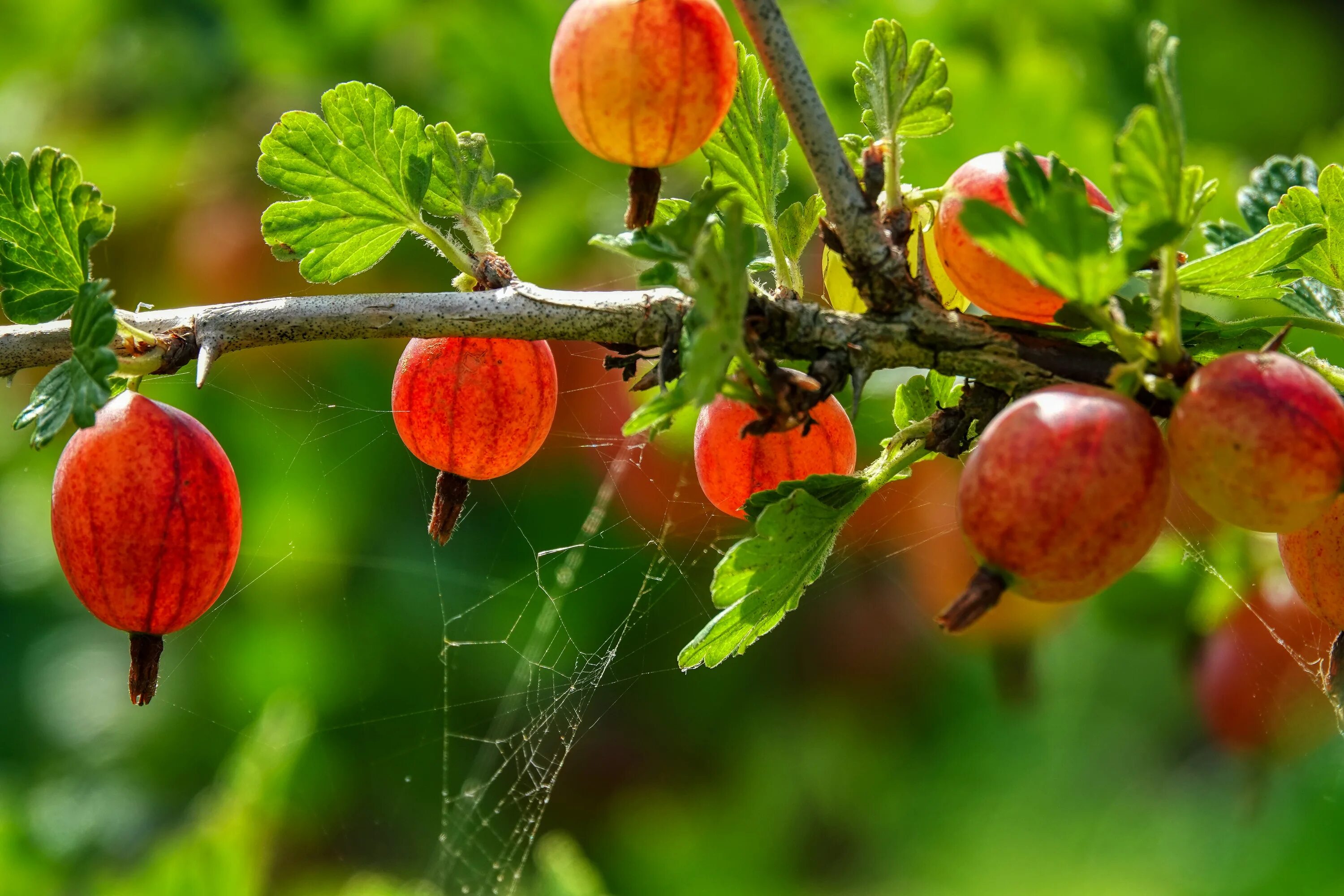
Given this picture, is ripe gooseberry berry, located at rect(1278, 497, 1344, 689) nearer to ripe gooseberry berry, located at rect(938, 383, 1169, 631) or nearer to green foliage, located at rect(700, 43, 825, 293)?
ripe gooseberry berry, located at rect(938, 383, 1169, 631)

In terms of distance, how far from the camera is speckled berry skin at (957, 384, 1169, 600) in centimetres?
56

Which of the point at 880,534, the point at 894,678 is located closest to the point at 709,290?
the point at 880,534

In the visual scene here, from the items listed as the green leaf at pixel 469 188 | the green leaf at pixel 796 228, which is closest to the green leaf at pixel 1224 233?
the green leaf at pixel 796 228

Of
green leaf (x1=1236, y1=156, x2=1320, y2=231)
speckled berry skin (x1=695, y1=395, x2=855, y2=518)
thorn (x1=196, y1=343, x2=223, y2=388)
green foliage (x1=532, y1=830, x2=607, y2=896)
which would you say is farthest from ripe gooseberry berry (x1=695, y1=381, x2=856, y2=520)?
green foliage (x1=532, y1=830, x2=607, y2=896)

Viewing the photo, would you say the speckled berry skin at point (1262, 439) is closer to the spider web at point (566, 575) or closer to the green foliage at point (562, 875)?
the green foliage at point (562, 875)

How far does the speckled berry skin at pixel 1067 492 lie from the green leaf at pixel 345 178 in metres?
0.46

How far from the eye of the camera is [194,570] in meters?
0.80

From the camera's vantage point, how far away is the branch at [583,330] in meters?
0.72

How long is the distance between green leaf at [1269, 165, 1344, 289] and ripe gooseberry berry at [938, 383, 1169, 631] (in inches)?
12.6

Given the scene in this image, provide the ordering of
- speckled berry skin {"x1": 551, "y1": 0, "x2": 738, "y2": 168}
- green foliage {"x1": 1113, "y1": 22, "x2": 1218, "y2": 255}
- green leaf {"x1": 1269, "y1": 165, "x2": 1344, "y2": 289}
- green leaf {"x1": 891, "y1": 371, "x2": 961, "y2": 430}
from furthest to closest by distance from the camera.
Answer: green leaf {"x1": 891, "y1": 371, "x2": 961, "y2": 430}
green leaf {"x1": 1269, "y1": 165, "x2": 1344, "y2": 289}
speckled berry skin {"x1": 551, "y1": 0, "x2": 738, "y2": 168}
green foliage {"x1": 1113, "y1": 22, "x2": 1218, "y2": 255}

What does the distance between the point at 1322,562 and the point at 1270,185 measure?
1.46 ft

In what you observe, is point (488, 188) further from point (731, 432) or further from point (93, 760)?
point (93, 760)

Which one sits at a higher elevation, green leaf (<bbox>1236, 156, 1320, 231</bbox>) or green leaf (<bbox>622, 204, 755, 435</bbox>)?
green leaf (<bbox>622, 204, 755, 435</bbox>)

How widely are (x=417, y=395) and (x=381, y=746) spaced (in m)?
1.51
